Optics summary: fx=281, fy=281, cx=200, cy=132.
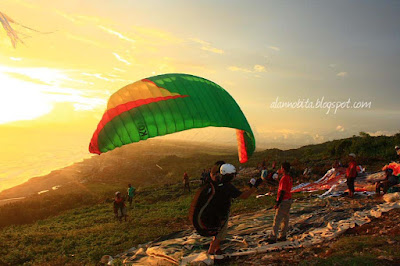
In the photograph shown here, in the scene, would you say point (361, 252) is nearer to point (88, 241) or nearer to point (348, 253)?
point (348, 253)

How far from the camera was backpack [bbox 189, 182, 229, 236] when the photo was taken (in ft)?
22.7

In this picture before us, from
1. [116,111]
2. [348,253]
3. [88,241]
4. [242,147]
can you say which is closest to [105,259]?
[88,241]

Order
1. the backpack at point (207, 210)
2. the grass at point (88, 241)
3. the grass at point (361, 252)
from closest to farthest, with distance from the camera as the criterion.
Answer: the grass at point (361, 252) → the backpack at point (207, 210) → the grass at point (88, 241)

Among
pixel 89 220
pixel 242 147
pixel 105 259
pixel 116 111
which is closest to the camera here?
pixel 116 111

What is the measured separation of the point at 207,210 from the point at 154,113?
12.9ft

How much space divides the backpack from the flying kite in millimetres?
2934

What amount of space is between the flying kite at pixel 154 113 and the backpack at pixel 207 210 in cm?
293

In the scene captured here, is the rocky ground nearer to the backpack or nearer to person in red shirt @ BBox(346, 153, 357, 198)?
the backpack

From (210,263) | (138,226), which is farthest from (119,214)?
(210,263)

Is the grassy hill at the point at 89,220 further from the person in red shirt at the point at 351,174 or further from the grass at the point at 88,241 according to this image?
the person in red shirt at the point at 351,174

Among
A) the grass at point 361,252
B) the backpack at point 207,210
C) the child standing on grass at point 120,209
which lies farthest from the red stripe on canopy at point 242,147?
the child standing on grass at point 120,209

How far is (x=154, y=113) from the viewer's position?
9453 mm

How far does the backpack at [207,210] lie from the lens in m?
6.91

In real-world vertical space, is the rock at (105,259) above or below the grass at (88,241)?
above
